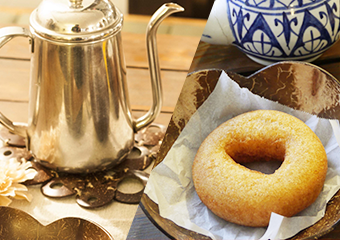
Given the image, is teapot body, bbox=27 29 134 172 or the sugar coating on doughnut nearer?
the sugar coating on doughnut

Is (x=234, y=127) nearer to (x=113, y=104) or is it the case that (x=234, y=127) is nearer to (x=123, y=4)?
(x=113, y=104)

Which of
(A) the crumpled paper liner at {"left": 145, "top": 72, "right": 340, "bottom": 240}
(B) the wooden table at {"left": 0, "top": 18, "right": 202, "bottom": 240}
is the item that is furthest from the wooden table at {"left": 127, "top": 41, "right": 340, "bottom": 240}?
(B) the wooden table at {"left": 0, "top": 18, "right": 202, "bottom": 240}

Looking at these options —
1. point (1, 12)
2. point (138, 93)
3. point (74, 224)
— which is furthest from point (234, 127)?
point (1, 12)

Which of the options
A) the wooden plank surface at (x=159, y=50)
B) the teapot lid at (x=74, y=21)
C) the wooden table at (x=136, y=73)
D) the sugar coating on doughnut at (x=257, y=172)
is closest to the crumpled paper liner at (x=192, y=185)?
the sugar coating on doughnut at (x=257, y=172)

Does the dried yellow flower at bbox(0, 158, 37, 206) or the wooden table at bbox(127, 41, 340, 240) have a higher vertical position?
the wooden table at bbox(127, 41, 340, 240)

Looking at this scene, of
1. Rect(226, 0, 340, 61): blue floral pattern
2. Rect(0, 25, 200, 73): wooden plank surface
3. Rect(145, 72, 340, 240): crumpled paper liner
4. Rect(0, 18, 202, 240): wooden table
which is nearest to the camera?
Rect(145, 72, 340, 240): crumpled paper liner

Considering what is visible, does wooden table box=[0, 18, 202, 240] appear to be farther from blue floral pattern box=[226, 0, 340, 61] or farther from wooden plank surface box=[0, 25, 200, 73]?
blue floral pattern box=[226, 0, 340, 61]

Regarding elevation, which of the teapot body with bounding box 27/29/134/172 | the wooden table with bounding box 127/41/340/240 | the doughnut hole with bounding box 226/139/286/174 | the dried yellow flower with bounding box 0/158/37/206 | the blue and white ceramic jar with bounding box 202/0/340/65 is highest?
the blue and white ceramic jar with bounding box 202/0/340/65
